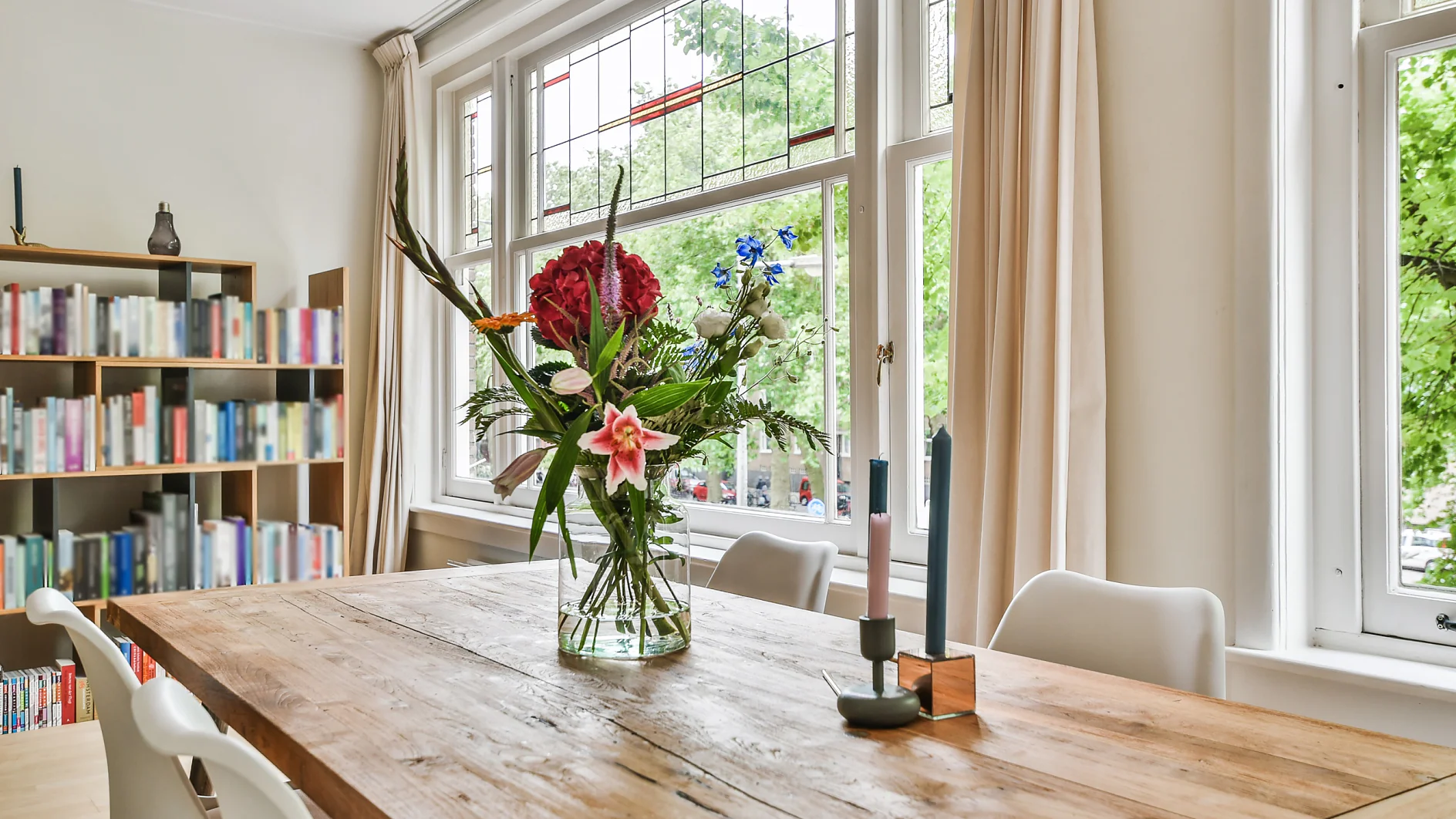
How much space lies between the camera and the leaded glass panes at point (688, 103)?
10.1 feet

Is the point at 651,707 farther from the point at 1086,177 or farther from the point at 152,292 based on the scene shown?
the point at 152,292

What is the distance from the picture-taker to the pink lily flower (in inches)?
50.8

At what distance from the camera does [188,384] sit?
387 cm

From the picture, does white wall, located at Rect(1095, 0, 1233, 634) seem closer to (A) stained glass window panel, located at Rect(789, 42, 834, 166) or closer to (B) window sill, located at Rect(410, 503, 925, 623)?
(B) window sill, located at Rect(410, 503, 925, 623)

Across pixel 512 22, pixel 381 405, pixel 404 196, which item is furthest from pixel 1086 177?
pixel 381 405

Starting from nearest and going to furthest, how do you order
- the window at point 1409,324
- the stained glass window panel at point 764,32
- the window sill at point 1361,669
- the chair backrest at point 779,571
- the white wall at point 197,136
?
the window sill at point 1361,669 → the window at point 1409,324 → the chair backrest at point 779,571 → the stained glass window panel at point 764,32 → the white wall at point 197,136

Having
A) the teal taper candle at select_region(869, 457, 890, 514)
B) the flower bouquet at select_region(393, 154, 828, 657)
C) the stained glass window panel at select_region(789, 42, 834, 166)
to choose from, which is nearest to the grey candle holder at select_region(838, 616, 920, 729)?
the teal taper candle at select_region(869, 457, 890, 514)

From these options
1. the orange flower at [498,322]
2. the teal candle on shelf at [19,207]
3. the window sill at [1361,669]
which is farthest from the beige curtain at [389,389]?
the window sill at [1361,669]

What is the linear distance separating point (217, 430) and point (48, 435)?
57 cm

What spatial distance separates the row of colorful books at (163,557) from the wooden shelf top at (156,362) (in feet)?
1.74

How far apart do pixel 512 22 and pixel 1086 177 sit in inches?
113

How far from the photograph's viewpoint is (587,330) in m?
1.39

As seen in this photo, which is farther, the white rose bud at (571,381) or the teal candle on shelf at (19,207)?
the teal candle on shelf at (19,207)

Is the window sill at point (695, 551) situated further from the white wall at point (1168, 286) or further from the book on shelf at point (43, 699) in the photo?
the book on shelf at point (43, 699)
